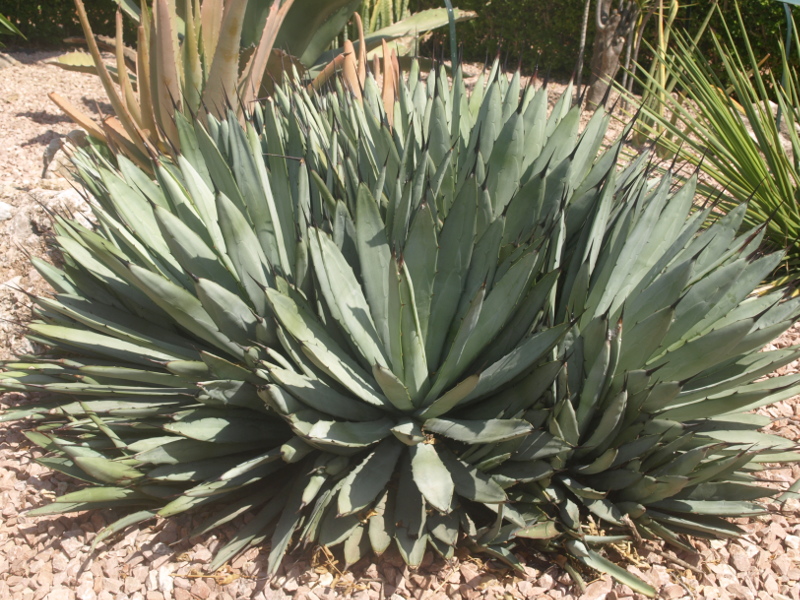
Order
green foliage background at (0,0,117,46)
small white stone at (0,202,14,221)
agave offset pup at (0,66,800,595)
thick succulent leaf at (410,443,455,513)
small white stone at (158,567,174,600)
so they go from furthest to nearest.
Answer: green foliage background at (0,0,117,46)
small white stone at (0,202,14,221)
small white stone at (158,567,174,600)
agave offset pup at (0,66,800,595)
thick succulent leaf at (410,443,455,513)

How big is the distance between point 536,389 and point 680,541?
0.65m

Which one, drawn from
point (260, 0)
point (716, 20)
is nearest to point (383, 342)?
point (260, 0)

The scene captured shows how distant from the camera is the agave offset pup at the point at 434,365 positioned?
1.88 metres

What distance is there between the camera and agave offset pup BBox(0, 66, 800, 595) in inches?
73.8

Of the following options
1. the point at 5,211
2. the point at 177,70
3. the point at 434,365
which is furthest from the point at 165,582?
the point at 177,70

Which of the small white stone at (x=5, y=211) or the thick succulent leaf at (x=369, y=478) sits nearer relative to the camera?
the thick succulent leaf at (x=369, y=478)

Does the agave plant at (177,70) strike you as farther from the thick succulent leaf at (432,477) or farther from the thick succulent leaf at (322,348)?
the thick succulent leaf at (432,477)

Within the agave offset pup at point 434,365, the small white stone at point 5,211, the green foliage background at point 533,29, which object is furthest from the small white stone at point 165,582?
the green foliage background at point 533,29

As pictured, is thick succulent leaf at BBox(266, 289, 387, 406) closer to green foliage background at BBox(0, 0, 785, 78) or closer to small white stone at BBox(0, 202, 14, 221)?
small white stone at BBox(0, 202, 14, 221)

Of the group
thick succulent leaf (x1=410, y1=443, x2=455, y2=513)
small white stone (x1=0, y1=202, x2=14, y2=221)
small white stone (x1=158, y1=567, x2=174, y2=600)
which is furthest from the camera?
small white stone (x1=0, y1=202, x2=14, y2=221)

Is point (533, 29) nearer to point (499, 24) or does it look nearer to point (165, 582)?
point (499, 24)

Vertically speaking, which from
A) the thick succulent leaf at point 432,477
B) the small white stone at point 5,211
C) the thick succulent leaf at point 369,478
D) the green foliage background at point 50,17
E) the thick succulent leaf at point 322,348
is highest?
the thick succulent leaf at point 322,348

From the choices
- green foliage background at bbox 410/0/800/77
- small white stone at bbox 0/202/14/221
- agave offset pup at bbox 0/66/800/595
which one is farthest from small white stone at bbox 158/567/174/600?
green foliage background at bbox 410/0/800/77

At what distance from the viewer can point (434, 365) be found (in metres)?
2.03
